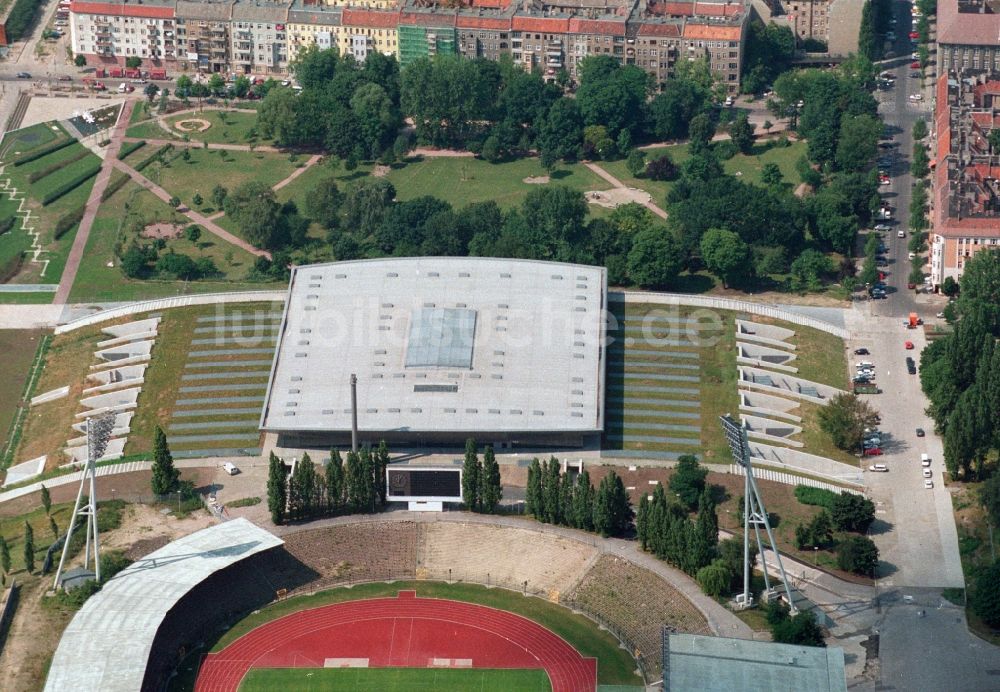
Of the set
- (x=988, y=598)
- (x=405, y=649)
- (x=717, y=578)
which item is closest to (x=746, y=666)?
(x=717, y=578)

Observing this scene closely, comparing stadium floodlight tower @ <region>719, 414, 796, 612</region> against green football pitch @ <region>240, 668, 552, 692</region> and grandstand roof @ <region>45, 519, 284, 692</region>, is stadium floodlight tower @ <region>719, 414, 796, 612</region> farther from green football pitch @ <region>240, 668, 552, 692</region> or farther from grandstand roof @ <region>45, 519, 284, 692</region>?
grandstand roof @ <region>45, 519, 284, 692</region>

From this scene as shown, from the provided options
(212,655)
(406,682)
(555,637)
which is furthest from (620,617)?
(212,655)

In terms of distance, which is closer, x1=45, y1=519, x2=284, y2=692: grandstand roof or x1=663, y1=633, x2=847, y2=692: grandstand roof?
x1=663, y1=633, x2=847, y2=692: grandstand roof

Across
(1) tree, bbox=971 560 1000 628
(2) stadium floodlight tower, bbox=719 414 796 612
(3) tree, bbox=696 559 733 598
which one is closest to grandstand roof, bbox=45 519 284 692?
(3) tree, bbox=696 559 733 598

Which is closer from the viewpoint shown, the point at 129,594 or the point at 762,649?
the point at 762,649

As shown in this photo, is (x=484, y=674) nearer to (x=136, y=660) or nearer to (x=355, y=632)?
(x=355, y=632)

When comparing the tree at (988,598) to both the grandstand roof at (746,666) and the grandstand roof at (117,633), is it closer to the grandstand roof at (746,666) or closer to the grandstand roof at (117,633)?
the grandstand roof at (746,666)
